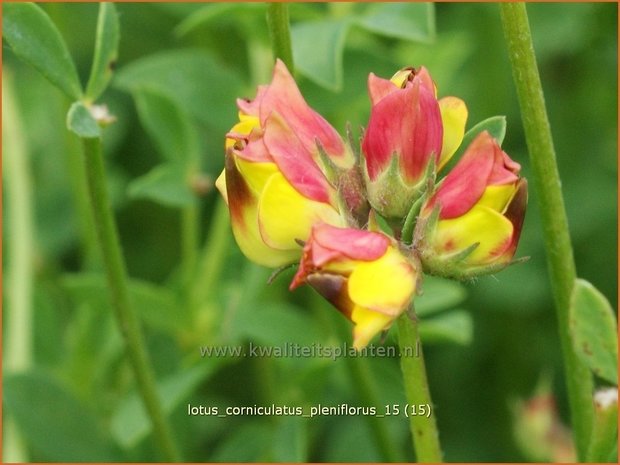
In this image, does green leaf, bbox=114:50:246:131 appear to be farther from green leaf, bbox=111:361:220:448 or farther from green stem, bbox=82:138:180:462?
green stem, bbox=82:138:180:462

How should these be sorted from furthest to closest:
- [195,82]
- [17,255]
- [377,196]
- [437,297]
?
[17,255], [195,82], [437,297], [377,196]

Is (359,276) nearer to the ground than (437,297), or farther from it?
farther from it

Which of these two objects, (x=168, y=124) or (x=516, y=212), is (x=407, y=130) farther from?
(x=168, y=124)

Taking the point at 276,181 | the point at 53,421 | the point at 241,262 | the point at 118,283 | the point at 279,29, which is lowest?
the point at 53,421

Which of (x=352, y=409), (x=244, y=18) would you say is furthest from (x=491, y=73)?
(x=352, y=409)

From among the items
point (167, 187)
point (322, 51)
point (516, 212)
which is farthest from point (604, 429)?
point (167, 187)

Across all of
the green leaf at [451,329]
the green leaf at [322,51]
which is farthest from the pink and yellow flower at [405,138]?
the green leaf at [451,329]
